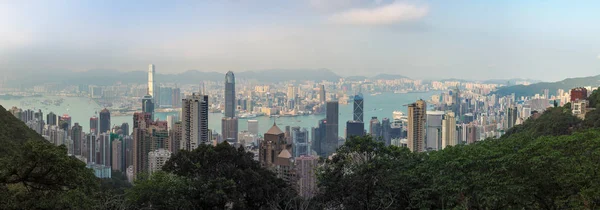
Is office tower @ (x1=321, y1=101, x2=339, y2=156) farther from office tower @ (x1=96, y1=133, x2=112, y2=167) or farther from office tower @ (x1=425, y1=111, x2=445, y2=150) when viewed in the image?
office tower @ (x1=96, y1=133, x2=112, y2=167)

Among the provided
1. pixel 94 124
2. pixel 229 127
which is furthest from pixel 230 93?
pixel 94 124

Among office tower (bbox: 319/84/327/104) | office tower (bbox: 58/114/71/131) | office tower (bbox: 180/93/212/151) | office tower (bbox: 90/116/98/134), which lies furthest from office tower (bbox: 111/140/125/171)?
office tower (bbox: 319/84/327/104)

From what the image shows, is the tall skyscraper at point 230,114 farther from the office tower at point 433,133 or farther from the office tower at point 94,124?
the office tower at point 433,133

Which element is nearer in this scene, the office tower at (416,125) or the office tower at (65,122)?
the office tower at (416,125)

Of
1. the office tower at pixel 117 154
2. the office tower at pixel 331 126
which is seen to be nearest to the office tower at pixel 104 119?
the office tower at pixel 117 154

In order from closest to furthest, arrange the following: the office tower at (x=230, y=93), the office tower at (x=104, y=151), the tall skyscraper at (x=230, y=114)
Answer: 1. the office tower at (x=104, y=151)
2. the tall skyscraper at (x=230, y=114)
3. the office tower at (x=230, y=93)

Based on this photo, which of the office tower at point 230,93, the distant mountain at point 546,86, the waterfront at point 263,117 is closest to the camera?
the distant mountain at point 546,86
